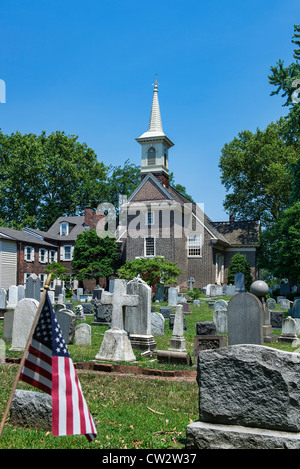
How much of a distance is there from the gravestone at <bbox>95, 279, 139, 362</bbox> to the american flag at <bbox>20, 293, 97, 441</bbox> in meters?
6.34

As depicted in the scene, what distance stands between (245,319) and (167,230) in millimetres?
29743

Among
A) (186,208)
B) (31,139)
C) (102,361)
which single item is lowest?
(102,361)

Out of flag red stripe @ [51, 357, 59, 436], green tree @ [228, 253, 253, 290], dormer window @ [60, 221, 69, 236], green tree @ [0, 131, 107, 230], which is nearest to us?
flag red stripe @ [51, 357, 59, 436]

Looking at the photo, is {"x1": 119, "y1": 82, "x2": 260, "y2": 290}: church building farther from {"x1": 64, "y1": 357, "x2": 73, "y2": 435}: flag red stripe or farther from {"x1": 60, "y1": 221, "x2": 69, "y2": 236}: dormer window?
{"x1": 64, "y1": 357, "x2": 73, "y2": 435}: flag red stripe

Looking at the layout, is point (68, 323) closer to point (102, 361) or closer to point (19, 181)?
point (102, 361)

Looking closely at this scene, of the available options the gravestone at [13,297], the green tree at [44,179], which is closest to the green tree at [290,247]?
the gravestone at [13,297]

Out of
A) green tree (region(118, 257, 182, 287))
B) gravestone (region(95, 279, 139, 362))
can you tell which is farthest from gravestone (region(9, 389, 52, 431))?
green tree (region(118, 257, 182, 287))

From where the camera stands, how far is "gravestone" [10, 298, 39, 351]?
11.0 metres

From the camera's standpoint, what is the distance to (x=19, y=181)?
2183 inches

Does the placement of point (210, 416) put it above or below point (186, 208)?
below

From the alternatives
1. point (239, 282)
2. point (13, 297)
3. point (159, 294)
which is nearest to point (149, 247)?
point (239, 282)

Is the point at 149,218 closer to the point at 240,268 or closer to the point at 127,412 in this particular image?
the point at 240,268
